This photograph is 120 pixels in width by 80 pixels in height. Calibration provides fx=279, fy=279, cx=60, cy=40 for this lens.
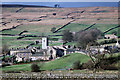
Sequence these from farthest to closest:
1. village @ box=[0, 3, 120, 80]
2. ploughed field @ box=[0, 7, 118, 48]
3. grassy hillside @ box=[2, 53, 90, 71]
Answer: ploughed field @ box=[0, 7, 118, 48]
grassy hillside @ box=[2, 53, 90, 71]
village @ box=[0, 3, 120, 80]

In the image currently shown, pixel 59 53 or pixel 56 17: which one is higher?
pixel 56 17

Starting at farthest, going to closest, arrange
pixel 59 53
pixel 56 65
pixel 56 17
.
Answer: pixel 56 17
pixel 59 53
pixel 56 65

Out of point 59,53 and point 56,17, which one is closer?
point 59,53

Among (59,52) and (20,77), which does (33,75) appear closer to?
(20,77)

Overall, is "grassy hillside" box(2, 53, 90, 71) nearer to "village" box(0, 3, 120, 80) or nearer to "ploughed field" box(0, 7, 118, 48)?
"village" box(0, 3, 120, 80)

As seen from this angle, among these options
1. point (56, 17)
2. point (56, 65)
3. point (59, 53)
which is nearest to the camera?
point (56, 65)

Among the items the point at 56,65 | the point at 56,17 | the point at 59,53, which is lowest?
the point at 59,53

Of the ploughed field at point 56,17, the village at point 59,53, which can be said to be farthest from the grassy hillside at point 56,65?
the ploughed field at point 56,17

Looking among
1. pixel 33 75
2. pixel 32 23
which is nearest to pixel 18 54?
pixel 33 75

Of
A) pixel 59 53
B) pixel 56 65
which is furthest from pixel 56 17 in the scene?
pixel 56 65

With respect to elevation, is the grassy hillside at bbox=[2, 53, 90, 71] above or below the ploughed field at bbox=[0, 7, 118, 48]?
below

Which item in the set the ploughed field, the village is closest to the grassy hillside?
the village

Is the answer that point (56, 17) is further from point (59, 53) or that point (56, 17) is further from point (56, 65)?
point (56, 65)

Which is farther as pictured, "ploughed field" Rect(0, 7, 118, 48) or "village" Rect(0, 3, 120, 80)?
"ploughed field" Rect(0, 7, 118, 48)
